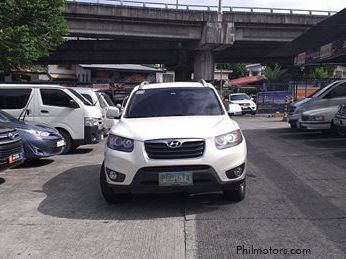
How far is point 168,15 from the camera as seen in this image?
45219 mm

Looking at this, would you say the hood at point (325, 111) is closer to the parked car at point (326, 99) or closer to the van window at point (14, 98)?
the parked car at point (326, 99)

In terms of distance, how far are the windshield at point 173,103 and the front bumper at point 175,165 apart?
1.25 m

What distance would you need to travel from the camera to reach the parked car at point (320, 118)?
53.1ft

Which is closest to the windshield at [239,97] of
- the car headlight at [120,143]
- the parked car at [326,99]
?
the parked car at [326,99]

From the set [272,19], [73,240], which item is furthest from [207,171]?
[272,19]

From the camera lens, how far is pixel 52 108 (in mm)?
14109

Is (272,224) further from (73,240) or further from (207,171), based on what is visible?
(73,240)

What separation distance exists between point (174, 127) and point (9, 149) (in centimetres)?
338

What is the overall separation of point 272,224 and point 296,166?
4600 mm

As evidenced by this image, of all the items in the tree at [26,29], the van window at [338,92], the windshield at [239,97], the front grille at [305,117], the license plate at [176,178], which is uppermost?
the tree at [26,29]

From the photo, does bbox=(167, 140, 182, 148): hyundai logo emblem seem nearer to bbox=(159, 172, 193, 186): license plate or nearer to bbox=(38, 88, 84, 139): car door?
bbox=(159, 172, 193, 186): license plate

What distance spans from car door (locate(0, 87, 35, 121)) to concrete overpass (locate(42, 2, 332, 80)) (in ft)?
96.1

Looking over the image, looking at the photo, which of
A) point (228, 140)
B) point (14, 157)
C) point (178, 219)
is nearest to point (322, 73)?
point (14, 157)

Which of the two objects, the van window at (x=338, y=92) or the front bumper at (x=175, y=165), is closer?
the front bumper at (x=175, y=165)
